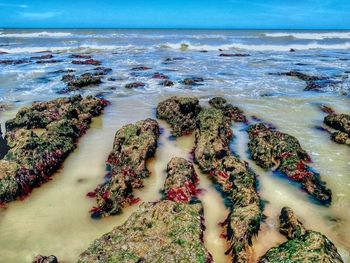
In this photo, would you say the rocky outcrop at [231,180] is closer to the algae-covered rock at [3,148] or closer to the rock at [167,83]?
the algae-covered rock at [3,148]

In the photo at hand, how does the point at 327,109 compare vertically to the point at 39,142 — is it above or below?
below

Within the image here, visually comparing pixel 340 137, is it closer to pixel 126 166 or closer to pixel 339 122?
pixel 339 122

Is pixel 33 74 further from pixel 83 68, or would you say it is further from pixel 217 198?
pixel 217 198

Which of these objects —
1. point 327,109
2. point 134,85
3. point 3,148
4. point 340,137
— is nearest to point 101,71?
point 134,85

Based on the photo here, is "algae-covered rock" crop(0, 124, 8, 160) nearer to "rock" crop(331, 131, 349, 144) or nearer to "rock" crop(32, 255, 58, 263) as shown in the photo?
"rock" crop(32, 255, 58, 263)

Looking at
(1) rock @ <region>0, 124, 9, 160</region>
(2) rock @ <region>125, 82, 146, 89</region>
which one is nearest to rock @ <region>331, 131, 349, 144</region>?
(1) rock @ <region>0, 124, 9, 160</region>
